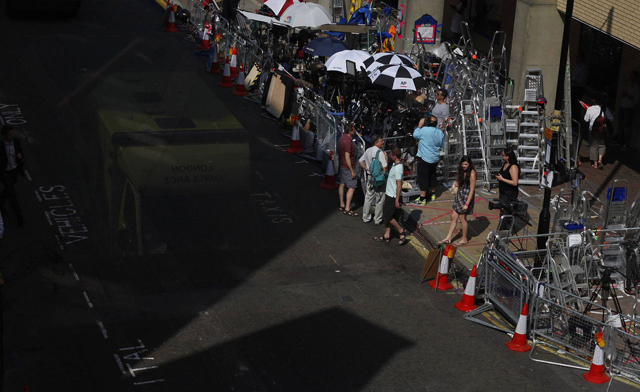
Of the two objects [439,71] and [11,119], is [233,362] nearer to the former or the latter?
[11,119]

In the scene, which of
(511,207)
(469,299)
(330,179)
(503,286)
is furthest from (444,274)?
(330,179)

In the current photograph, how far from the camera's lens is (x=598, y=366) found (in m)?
12.7

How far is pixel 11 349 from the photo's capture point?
42.5 feet

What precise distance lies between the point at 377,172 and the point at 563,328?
5292mm

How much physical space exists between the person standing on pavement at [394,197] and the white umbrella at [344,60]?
6684 mm

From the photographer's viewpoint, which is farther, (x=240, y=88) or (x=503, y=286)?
(x=240, y=88)

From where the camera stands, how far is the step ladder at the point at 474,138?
20.4 m

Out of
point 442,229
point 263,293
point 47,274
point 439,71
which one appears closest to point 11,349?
point 47,274

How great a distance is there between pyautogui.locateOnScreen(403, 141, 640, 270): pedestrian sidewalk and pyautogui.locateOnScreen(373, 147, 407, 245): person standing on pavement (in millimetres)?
857

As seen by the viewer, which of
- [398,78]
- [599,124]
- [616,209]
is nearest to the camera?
[616,209]

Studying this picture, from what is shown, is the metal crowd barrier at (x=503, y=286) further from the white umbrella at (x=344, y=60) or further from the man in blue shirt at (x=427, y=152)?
the white umbrella at (x=344, y=60)

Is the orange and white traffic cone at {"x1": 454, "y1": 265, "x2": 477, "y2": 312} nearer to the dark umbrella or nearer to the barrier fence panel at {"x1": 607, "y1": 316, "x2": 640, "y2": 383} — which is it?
the barrier fence panel at {"x1": 607, "y1": 316, "x2": 640, "y2": 383}

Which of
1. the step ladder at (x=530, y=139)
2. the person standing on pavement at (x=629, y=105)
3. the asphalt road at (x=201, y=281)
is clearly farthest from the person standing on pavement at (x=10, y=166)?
the person standing on pavement at (x=629, y=105)

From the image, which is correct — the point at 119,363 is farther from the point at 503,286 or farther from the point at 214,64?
the point at 214,64
